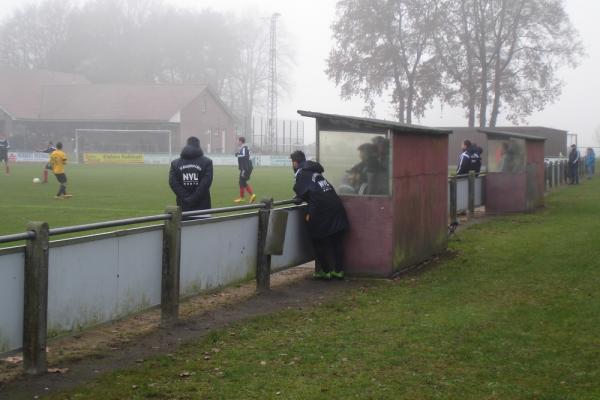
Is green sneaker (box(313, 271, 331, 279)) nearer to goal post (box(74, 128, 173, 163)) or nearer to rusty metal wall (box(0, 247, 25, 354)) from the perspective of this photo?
rusty metal wall (box(0, 247, 25, 354))

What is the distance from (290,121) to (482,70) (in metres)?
21.9

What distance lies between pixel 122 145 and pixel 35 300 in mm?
62271

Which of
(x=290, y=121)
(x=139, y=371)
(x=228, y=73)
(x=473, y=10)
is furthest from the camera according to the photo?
(x=228, y=73)

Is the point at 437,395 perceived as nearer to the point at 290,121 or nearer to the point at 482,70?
the point at 482,70

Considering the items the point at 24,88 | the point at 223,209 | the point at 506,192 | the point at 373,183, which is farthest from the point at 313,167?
the point at 24,88

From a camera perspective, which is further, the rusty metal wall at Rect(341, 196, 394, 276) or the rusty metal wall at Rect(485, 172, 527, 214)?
the rusty metal wall at Rect(485, 172, 527, 214)

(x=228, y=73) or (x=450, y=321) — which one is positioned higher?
(x=228, y=73)

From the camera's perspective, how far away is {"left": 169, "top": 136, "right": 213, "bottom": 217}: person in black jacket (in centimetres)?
1127

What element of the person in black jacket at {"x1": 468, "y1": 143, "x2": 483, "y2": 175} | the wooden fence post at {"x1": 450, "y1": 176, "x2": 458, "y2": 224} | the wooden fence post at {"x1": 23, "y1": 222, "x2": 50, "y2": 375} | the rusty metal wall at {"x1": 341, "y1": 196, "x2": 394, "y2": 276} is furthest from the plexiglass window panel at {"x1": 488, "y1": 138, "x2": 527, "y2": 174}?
the wooden fence post at {"x1": 23, "y1": 222, "x2": 50, "y2": 375}

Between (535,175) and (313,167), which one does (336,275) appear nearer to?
(313,167)

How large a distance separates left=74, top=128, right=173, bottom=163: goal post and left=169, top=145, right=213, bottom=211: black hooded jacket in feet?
166

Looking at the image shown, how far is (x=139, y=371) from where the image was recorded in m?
6.53

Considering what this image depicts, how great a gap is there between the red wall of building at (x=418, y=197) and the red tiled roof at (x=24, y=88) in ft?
215

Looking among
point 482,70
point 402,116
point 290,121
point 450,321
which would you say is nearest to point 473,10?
point 482,70
